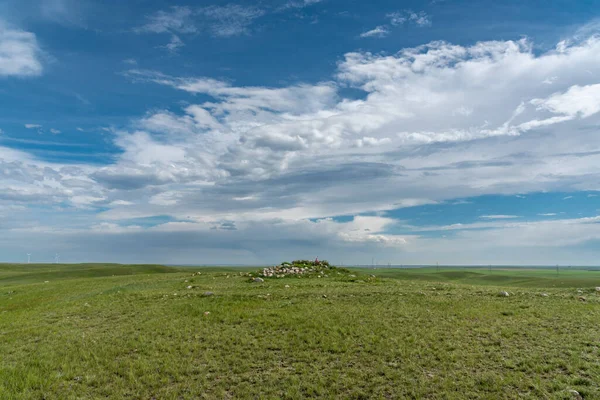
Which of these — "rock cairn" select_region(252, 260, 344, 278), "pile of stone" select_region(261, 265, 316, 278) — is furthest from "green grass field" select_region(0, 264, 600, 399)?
"rock cairn" select_region(252, 260, 344, 278)

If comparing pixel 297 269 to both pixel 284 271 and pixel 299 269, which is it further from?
pixel 284 271

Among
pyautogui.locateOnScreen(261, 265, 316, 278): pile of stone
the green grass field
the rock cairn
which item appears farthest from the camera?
the rock cairn

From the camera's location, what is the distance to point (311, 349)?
12.0 metres

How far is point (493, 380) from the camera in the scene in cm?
973

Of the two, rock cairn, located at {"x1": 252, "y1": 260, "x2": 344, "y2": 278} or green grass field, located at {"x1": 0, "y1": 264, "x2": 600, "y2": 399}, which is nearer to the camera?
green grass field, located at {"x1": 0, "y1": 264, "x2": 600, "y2": 399}

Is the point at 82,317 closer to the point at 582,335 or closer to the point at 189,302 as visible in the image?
the point at 189,302

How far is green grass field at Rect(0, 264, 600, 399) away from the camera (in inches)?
390

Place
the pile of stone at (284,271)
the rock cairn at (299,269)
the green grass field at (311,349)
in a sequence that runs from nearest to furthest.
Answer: the green grass field at (311,349) → the pile of stone at (284,271) → the rock cairn at (299,269)

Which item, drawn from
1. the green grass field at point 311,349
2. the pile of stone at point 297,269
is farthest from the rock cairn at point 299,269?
the green grass field at point 311,349

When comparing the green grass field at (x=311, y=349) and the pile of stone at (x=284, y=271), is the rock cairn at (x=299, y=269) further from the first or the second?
the green grass field at (x=311, y=349)

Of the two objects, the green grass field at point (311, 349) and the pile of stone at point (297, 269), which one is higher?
the pile of stone at point (297, 269)

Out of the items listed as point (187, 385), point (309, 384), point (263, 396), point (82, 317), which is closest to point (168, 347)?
point (187, 385)

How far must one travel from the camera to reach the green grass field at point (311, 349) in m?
9.90

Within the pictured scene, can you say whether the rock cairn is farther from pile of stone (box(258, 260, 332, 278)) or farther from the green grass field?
the green grass field
